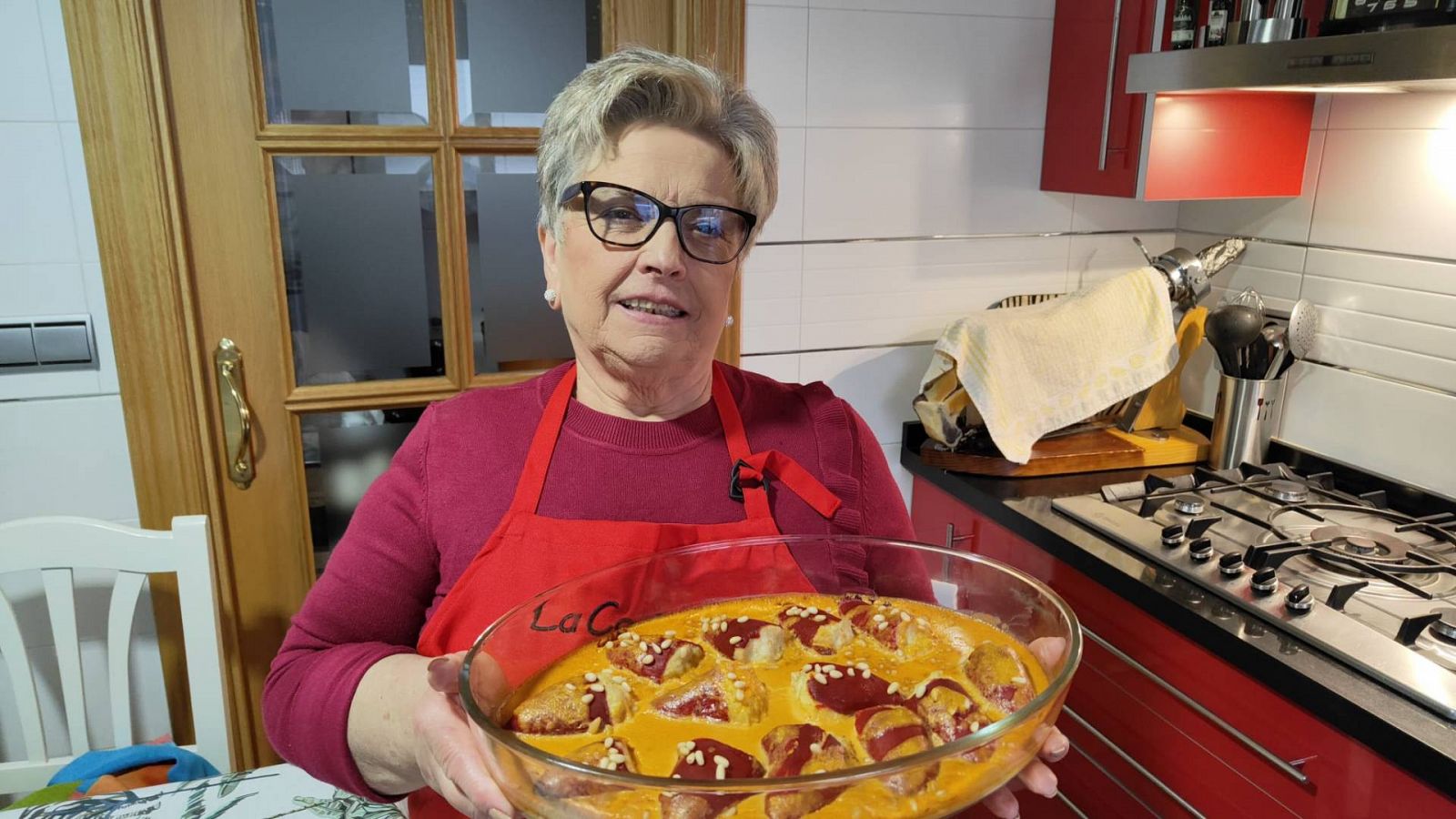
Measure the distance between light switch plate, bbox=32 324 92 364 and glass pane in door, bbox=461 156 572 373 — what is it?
634 millimetres

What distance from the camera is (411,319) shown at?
1.85 meters

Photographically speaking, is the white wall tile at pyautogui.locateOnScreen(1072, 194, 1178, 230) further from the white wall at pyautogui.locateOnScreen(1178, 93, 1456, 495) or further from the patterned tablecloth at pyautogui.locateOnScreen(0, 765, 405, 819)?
the patterned tablecloth at pyautogui.locateOnScreen(0, 765, 405, 819)

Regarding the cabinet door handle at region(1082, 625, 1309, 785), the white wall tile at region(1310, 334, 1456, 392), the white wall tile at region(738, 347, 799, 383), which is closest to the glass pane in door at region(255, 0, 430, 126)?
the white wall tile at region(738, 347, 799, 383)

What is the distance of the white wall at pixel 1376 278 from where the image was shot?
1.68 meters

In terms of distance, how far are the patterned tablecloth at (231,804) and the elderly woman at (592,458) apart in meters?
0.12

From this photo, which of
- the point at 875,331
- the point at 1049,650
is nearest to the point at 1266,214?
the point at 875,331

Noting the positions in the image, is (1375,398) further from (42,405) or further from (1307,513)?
(42,405)

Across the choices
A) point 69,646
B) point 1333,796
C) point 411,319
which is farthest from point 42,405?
point 1333,796

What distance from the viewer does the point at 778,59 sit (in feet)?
6.16

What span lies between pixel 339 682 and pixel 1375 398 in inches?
71.2

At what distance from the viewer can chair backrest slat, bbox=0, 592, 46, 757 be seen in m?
1.40

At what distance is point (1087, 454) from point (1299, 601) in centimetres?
64

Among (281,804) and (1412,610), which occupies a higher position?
(1412,610)

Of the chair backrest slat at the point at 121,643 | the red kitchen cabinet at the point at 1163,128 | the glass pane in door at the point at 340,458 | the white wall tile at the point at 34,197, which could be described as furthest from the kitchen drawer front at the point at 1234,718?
the white wall tile at the point at 34,197
